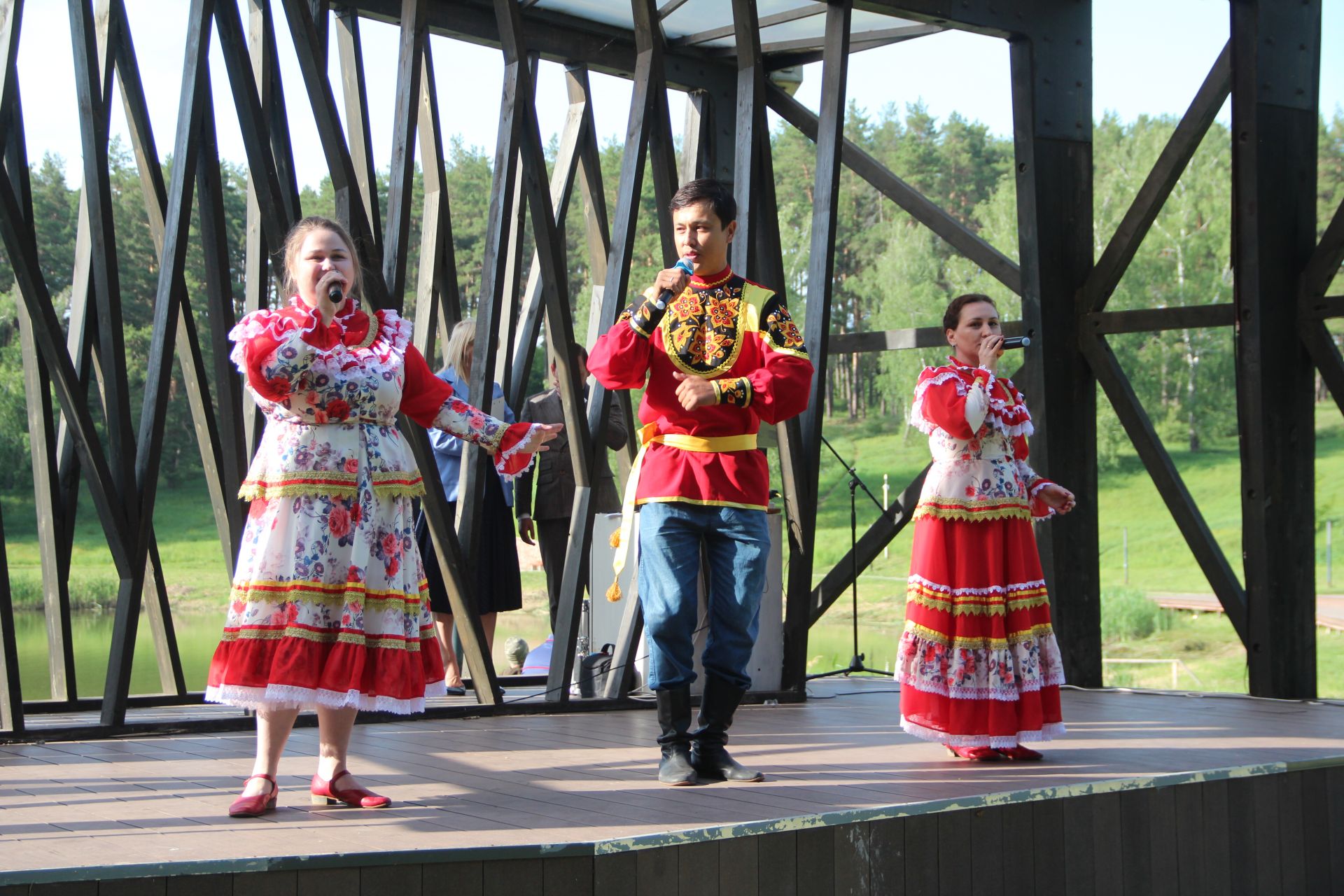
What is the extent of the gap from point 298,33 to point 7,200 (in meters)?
1.10

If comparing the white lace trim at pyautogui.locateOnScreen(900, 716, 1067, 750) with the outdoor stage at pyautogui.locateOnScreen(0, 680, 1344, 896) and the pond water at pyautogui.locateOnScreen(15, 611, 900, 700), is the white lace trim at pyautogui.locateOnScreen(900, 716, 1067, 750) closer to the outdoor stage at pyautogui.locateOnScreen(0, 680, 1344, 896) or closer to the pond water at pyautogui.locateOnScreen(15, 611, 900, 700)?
the outdoor stage at pyautogui.locateOnScreen(0, 680, 1344, 896)

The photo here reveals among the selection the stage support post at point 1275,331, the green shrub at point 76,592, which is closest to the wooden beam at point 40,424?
the stage support post at point 1275,331

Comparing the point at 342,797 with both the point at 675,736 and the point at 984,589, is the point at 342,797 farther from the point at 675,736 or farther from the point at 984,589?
the point at 984,589

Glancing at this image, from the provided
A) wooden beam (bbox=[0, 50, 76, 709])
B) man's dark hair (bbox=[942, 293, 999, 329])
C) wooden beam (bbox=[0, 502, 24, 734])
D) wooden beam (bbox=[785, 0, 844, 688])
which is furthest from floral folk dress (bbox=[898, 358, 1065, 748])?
wooden beam (bbox=[0, 50, 76, 709])

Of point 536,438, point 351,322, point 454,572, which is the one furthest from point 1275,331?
point 351,322

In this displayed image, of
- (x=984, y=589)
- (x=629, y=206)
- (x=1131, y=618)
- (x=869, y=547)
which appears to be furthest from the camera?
(x=1131, y=618)

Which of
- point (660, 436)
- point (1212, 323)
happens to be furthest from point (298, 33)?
point (1212, 323)

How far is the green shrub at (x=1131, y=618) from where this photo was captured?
28266mm

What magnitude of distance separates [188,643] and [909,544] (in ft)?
57.9

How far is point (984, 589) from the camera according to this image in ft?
13.5

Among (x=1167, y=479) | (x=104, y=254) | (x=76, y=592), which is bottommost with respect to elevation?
(x=76, y=592)

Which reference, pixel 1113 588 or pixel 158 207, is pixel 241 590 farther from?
pixel 1113 588

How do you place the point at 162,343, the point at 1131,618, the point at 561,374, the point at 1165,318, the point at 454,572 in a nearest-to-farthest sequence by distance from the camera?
the point at 162,343
the point at 454,572
the point at 561,374
the point at 1165,318
the point at 1131,618

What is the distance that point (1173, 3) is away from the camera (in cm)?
3866
